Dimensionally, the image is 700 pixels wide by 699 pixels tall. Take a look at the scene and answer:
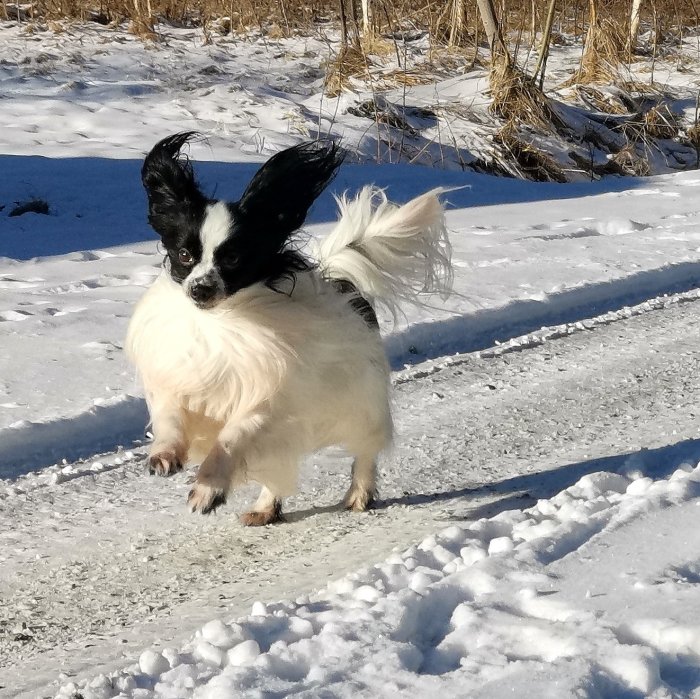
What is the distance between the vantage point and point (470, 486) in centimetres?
482

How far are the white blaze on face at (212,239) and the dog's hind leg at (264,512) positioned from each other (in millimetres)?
986

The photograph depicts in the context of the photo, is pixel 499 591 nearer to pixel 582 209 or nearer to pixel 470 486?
pixel 470 486

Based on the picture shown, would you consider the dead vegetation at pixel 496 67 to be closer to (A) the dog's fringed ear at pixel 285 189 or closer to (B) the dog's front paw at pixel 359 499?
(B) the dog's front paw at pixel 359 499

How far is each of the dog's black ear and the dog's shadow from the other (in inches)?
49.4

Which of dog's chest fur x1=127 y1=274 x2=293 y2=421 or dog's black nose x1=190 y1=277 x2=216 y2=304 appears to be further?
dog's chest fur x1=127 y1=274 x2=293 y2=421

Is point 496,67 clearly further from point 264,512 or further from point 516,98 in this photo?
point 264,512

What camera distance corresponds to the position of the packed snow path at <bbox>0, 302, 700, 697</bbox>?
357 cm

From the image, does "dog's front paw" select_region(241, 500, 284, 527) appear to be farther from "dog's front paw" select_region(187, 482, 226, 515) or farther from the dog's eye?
the dog's eye

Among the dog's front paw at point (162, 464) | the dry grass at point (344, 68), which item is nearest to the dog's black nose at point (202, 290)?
the dog's front paw at point (162, 464)

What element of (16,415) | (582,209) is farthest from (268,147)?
(16,415)

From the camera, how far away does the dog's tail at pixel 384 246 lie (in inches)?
183

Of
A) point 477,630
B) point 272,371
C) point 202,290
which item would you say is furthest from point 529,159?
point 477,630

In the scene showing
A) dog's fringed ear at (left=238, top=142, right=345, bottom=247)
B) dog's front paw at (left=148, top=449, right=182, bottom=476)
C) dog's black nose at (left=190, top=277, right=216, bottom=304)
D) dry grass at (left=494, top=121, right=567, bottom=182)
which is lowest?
dry grass at (left=494, top=121, right=567, bottom=182)

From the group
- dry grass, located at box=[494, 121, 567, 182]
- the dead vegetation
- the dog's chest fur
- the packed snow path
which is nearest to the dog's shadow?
the packed snow path
